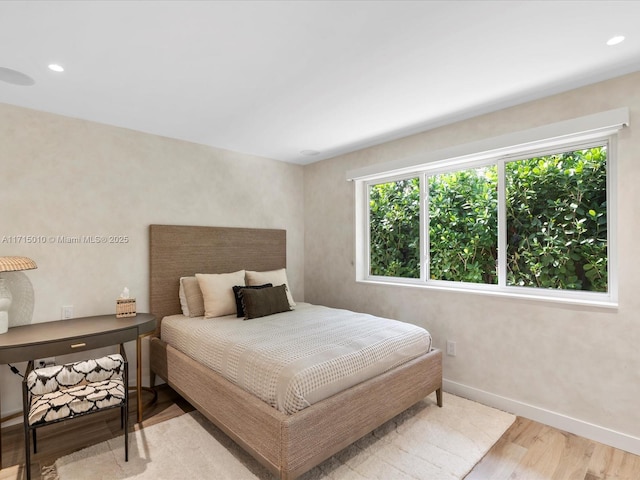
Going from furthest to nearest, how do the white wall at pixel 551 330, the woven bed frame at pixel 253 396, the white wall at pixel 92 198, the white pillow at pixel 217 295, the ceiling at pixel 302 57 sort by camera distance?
the white pillow at pixel 217 295 → the white wall at pixel 92 198 → the white wall at pixel 551 330 → the woven bed frame at pixel 253 396 → the ceiling at pixel 302 57

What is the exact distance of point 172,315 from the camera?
3.35m

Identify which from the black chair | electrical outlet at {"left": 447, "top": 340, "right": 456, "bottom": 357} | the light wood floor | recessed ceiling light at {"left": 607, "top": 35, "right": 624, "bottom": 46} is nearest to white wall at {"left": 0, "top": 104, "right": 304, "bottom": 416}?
the light wood floor

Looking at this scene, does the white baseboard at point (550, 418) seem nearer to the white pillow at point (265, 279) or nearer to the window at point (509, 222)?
the window at point (509, 222)

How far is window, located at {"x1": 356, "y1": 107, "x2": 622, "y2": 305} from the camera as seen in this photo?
2455 millimetres

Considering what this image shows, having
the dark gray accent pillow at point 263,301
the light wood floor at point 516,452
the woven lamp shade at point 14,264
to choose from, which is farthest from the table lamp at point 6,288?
the dark gray accent pillow at point 263,301

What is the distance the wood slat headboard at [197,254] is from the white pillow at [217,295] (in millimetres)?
297

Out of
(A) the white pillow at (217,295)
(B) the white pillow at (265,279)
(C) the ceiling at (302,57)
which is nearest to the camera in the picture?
(C) the ceiling at (302,57)

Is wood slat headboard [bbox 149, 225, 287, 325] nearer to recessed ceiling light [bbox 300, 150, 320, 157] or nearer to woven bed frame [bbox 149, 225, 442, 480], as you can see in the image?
woven bed frame [bbox 149, 225, 442, 480]

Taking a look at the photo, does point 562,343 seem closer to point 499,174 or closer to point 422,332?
point 422,332

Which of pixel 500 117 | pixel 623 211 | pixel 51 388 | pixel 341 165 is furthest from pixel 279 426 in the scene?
pixel 341 165

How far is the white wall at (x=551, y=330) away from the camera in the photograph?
2207 millimetres

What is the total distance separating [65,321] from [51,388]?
31.3 inches

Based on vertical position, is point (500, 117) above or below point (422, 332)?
above

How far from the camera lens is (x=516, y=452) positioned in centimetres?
218
